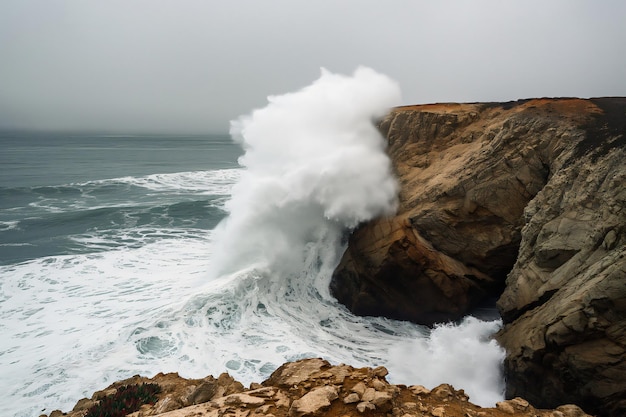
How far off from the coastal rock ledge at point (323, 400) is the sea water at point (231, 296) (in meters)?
2.51

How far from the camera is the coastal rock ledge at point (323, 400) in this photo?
3.88 m

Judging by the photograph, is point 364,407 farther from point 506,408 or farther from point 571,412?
point 571,412

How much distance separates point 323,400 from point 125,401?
301cm

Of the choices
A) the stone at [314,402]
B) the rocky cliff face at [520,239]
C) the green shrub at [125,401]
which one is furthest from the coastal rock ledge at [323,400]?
the rocky cliff face at [520,239]

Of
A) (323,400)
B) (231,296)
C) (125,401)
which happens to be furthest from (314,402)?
(231,296)

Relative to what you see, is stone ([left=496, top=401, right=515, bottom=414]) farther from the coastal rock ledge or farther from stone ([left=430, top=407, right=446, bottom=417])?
stone ([left=430, top=407, right=446, bottom=417])

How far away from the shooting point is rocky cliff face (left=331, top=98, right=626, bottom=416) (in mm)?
5590

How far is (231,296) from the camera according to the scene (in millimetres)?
10383

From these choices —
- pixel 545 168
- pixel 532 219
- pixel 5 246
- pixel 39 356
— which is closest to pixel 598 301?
pixel 532 219

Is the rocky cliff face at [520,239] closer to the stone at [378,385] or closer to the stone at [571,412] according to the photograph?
the stone at [571,412]

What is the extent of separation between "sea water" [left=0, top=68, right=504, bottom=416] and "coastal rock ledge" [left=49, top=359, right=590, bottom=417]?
2.51m

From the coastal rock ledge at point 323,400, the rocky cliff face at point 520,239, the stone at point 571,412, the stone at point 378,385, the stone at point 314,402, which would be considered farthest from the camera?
the rocky cliff face at point 520,239

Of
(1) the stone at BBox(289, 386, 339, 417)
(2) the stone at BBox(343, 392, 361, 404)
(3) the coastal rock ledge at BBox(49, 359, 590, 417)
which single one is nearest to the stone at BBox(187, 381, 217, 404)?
(3) the coastal rock ledge at BBox(49, 359, 590, 417)

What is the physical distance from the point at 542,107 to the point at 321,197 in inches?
259
